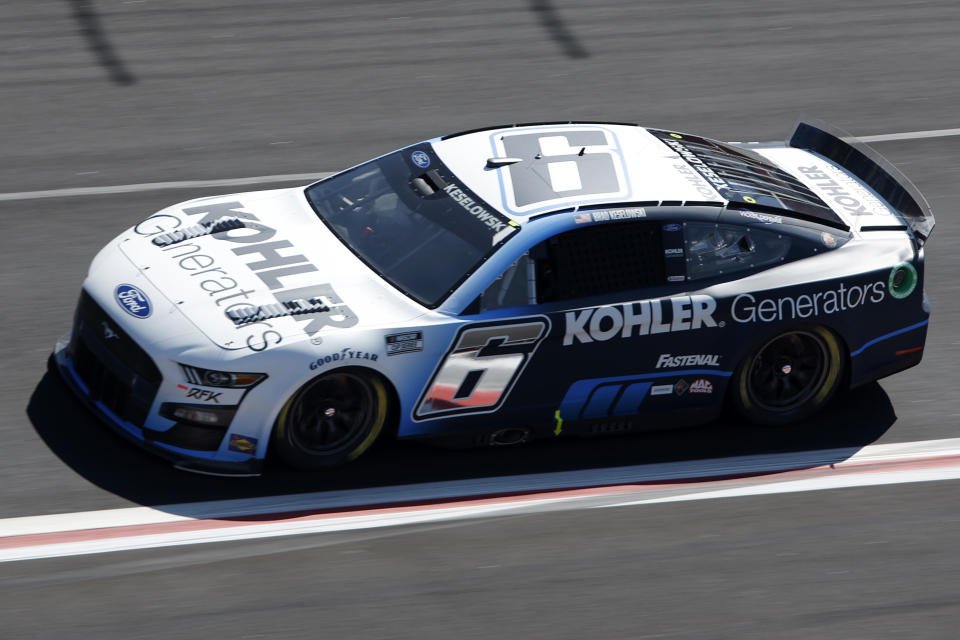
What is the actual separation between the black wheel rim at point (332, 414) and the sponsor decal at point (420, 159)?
151 centimetres

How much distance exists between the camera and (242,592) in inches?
225

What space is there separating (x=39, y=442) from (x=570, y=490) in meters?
2.76

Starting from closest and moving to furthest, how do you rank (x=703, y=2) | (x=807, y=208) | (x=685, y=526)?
(x=685, y=526), (x=807, y=208), (x=703, y=2)

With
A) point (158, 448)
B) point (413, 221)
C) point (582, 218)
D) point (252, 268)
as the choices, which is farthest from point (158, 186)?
point (582, 218)

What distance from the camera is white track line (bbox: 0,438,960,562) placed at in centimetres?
609

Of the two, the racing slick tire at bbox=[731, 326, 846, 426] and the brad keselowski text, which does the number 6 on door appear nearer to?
the brad keselowski text

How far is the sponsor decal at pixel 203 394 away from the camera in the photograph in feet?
20.0

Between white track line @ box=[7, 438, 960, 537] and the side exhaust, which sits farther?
the side exhaust

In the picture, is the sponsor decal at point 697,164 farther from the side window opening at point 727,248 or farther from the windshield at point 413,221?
the windshield at point 413,221

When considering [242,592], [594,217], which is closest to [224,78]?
[594,217]

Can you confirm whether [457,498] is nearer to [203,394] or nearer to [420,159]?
[203,394]

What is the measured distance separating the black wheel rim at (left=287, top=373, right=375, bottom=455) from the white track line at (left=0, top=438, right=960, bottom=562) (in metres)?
0.26

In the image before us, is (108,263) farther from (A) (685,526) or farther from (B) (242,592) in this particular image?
(A) (685,526)

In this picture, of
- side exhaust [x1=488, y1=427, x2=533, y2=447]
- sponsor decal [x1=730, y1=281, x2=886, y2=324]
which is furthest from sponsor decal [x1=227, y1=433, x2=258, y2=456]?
sponsor decal [x1=730, y1=281, x2=886, y2=324]
